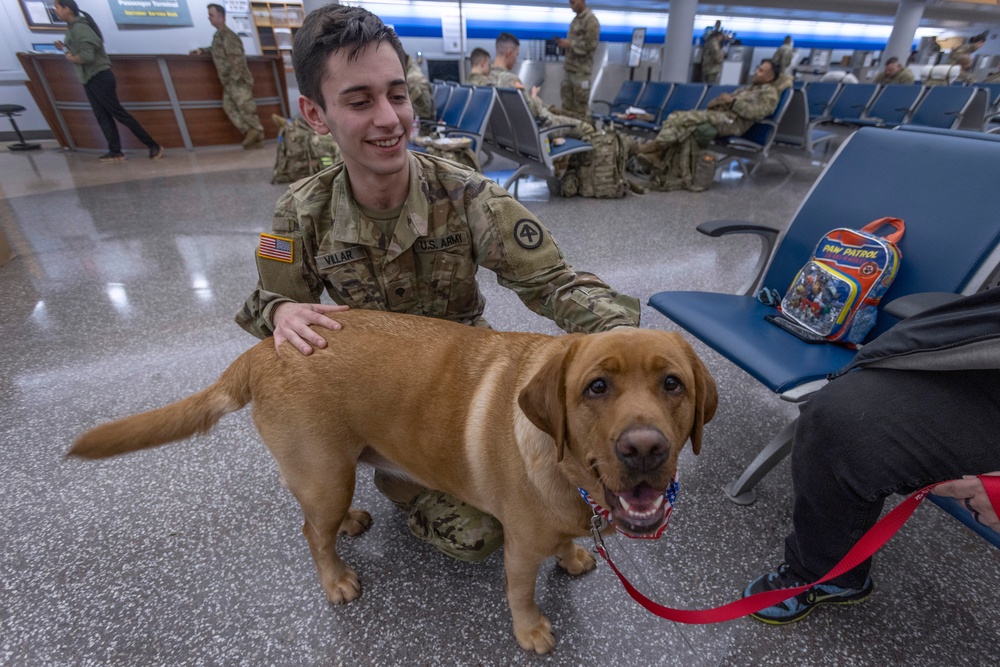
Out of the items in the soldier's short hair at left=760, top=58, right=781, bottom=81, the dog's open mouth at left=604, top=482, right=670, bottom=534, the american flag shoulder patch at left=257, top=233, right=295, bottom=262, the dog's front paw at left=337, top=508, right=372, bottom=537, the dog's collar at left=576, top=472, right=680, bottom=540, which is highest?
the soldier's short hair at left=760, top=58, right=781, bottom=81

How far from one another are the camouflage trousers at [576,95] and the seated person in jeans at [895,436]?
8092 mm

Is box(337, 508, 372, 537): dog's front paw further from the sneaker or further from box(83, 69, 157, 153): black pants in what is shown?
box(83, 69, 157, 153): black pants

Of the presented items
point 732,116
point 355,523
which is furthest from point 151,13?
point 355,523

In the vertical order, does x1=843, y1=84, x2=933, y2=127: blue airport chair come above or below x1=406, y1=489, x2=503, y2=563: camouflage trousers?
above

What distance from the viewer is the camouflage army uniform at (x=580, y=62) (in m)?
7.84

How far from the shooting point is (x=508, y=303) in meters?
3.17

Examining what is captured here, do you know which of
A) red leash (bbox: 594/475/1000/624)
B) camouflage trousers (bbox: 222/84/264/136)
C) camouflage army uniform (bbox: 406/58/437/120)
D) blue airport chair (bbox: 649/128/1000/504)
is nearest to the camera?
red leash (bbox: 594/475/1000/624)

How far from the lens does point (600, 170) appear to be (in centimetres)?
568

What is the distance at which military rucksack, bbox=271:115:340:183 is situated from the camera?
575cm

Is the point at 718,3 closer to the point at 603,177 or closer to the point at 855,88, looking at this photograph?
the point at 855,88

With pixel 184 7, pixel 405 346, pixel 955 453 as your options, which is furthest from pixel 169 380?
pixel 184 7

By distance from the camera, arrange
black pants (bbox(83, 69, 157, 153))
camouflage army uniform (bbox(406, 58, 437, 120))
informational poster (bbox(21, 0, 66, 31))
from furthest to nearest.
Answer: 1. informational poster (bbox(21, 0, 66, 31))
2. black pants (bbox(83, 69, 157, 153))
3. camouflage army uniform (bbox(406, 58, 437, 120))

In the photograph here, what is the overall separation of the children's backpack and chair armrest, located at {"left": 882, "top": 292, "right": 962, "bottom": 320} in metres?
0.25

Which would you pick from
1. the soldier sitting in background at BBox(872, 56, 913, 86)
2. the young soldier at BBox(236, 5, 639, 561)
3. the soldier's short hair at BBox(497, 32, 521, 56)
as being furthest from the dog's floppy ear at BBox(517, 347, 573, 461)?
the soldier sitting in background at BBox(872, 56, 913, 86)
